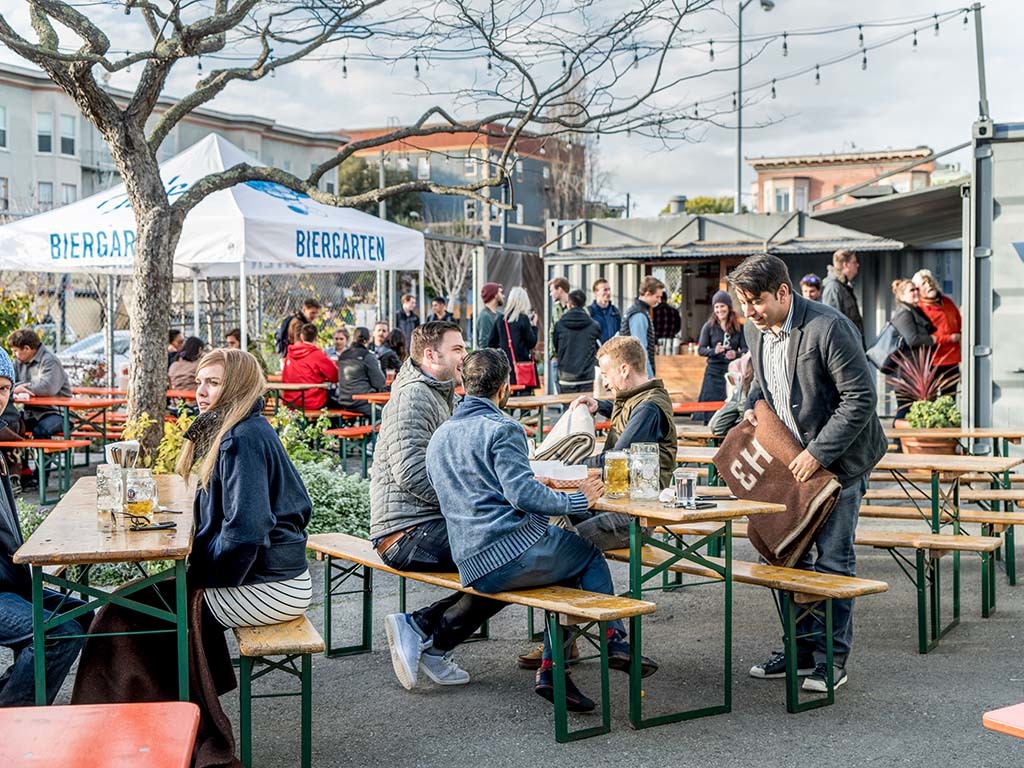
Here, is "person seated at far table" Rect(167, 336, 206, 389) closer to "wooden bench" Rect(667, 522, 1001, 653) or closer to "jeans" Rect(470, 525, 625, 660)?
"wooden bench" Rect(667, 522, 1001, 653)

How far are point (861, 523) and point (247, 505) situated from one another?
6.17m

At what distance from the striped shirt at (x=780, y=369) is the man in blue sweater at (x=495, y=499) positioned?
3.13 feet

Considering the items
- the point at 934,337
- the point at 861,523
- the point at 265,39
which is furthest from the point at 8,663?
the point at 934,337

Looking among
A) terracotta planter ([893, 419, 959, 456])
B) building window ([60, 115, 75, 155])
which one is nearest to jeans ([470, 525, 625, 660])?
terracotta planter ([893, 419, 959, 456])

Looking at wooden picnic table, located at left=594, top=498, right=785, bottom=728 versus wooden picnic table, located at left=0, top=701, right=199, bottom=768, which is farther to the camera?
wooden picnic table, located at left=594, top=498, right=785, bottom=728

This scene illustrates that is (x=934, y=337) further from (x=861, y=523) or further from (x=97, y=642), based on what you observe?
(x=97, y=642)

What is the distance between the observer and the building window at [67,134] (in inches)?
1919

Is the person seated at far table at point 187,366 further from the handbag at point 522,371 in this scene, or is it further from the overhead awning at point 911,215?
the overhead awning at point 911,215

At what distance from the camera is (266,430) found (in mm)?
4512

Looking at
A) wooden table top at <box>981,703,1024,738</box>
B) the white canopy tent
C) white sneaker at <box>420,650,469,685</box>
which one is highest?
the white canopy tent

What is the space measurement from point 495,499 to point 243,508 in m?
1.04

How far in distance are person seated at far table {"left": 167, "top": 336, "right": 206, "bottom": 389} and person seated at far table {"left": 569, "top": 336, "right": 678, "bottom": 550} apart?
7.48 m

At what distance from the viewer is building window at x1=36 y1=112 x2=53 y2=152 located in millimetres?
47938

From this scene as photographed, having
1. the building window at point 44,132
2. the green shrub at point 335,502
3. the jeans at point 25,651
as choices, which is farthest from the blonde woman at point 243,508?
the building window at point 44,132
